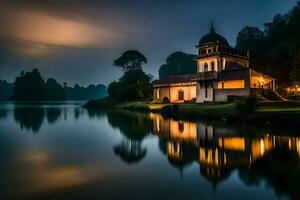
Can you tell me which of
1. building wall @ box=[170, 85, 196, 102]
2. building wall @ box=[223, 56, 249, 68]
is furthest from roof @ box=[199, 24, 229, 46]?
building wall @ box=[170, 85, 196, 102]

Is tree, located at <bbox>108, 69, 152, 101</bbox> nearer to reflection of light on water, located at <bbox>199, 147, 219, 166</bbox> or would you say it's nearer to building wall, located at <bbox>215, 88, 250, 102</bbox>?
building wall, located at <bbox>215, 88, 250, 102</bbox>

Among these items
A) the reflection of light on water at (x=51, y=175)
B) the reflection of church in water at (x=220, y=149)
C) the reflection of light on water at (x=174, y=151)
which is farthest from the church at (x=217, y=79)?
the reflection of light on water at (x=51, y=175)

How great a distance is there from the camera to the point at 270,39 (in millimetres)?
90562

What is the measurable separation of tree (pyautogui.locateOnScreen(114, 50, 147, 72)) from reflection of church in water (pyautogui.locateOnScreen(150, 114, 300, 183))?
82.9 metres

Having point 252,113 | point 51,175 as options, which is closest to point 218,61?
point 252,113

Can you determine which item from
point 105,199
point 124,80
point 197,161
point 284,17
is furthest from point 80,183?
point 284,17

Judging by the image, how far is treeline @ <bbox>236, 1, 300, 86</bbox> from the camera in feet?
183

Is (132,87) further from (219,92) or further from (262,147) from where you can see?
(262,147)

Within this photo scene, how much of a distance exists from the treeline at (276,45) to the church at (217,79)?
624cm

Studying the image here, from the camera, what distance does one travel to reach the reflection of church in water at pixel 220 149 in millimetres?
14866

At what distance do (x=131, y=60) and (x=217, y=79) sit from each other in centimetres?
5680

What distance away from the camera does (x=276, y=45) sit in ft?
264

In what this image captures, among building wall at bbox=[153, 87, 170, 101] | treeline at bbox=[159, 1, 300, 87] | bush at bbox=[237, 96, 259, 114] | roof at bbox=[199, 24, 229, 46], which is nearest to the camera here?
bush at bbox=[237, 96, 259, 114]

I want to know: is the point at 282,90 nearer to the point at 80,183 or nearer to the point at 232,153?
the point at 232,153
